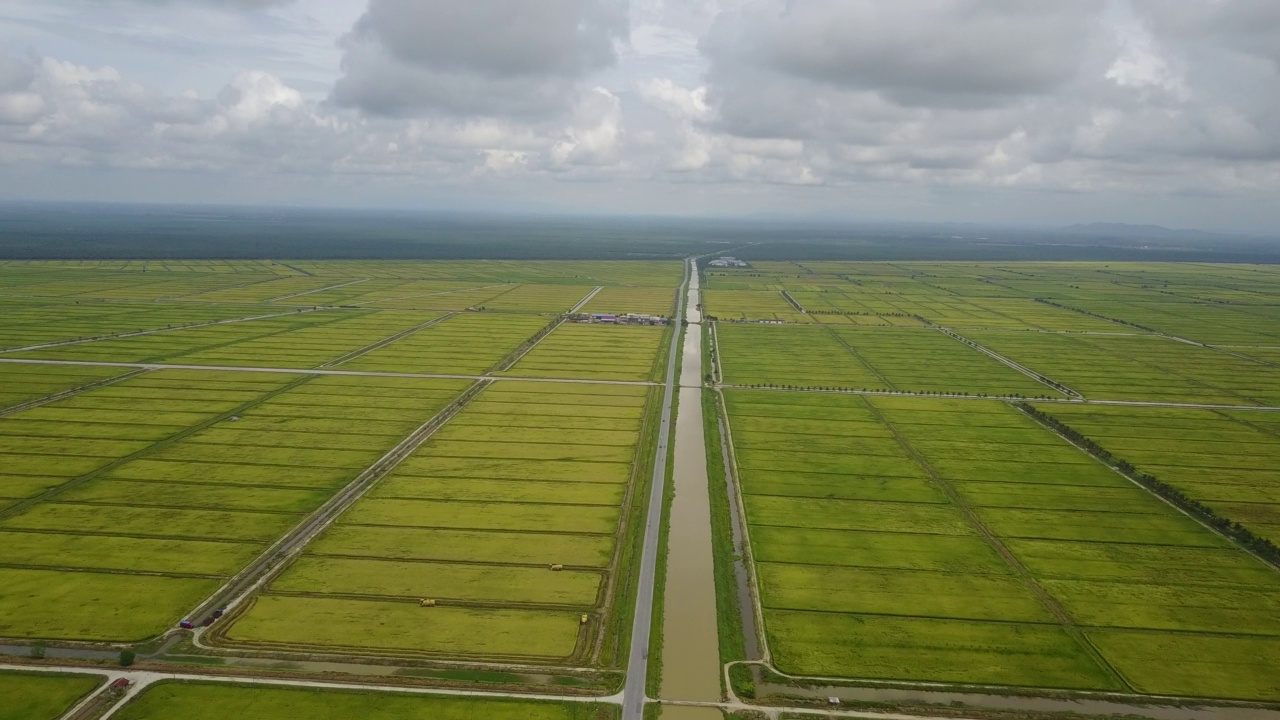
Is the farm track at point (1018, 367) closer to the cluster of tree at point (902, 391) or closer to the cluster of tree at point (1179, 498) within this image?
the cluster of tree at point (902, 391)

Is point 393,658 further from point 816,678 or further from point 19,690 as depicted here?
point 816,678

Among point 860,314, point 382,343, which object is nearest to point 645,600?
point 382,343

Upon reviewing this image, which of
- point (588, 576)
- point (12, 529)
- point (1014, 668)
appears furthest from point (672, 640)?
point (12, 529)

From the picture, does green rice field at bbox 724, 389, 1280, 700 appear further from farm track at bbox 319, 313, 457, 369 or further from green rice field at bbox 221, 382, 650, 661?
farm track at bbox 319, 313, 457, 369

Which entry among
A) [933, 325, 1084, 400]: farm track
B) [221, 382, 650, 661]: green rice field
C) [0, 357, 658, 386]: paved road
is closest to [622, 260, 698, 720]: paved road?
[221, 382, 650, 661]: green rice field

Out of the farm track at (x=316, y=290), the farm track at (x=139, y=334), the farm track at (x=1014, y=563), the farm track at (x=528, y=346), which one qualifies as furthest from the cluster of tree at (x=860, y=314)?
the farm track at (x=316, y=290)

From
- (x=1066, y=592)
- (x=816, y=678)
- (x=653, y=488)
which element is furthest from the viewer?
(x=653, y=488)
